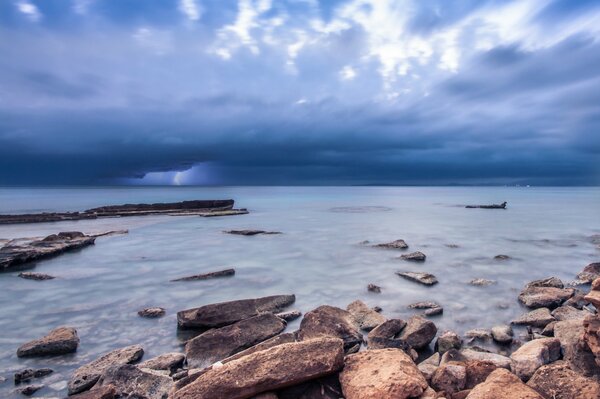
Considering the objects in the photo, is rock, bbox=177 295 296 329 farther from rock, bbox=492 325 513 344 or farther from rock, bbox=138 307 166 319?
rock, bbox=492 325 513 344

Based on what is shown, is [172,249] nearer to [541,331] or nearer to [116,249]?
[116,249]

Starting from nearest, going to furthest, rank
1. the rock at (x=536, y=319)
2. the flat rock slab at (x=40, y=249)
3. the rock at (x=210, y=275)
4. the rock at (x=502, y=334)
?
the rock at (x=502, y=334) < the rock at (x=536, y=319) < the rock at (x=210, y=275) < the flat rock slab at (x=40, y=249)

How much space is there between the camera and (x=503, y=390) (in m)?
4.18

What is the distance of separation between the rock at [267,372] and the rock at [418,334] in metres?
2.40

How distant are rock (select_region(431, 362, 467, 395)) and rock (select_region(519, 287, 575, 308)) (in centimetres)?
556

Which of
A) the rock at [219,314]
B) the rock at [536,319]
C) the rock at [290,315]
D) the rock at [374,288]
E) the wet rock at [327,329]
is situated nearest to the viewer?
the wet rock at [327,329]

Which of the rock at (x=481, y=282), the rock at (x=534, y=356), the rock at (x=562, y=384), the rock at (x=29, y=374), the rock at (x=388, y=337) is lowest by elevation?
the rock at (x=481, y=282)

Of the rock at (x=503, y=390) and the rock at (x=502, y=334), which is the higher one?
the rock at (x=503, y=390)

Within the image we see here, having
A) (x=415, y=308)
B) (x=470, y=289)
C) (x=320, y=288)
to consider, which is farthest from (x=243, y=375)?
(x=470, y=289)

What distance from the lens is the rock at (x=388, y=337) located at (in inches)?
252

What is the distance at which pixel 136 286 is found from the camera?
1213cm

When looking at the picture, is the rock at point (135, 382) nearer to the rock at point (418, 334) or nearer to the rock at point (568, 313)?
the rock at point (418, 334)

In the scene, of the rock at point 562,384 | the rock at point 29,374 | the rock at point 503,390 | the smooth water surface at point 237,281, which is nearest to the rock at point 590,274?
the smooth water surface at point 237,281

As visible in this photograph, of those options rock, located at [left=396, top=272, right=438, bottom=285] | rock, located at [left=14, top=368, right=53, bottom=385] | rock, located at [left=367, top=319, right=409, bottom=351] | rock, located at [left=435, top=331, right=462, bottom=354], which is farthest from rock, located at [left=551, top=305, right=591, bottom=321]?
rock, located at [left=14, top=368, right=53, bottom=385]
